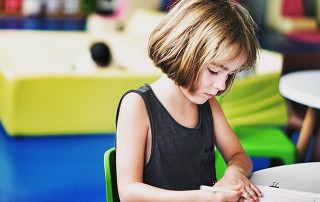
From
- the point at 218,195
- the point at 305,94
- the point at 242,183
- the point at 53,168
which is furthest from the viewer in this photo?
the point at 53,168

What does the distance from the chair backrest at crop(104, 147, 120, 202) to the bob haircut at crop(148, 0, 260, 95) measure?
0.29m

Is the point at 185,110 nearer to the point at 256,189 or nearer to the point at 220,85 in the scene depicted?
the point at 220,85

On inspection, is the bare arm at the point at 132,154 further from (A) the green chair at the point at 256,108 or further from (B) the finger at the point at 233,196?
(A) the green chair at the point at 256,108

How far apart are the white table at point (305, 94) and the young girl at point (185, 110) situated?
39.9 inches

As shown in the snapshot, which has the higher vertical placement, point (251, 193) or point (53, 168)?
point (251, 193)

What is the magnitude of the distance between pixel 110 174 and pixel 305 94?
1313 mm

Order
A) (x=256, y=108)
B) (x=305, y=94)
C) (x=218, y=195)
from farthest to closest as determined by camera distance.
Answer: (x=256, y=108), (x=305, y=94), (x=218, y=195)

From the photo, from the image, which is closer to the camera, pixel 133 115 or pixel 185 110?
pixel 133 115

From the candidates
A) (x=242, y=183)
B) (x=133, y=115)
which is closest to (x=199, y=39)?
(x=133, y=115)

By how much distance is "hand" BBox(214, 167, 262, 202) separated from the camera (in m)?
1.52

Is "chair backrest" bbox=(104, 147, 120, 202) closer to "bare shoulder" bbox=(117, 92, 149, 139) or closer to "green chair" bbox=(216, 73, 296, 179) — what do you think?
"bare shoulder" bbox=(117, 92, 149, 139)

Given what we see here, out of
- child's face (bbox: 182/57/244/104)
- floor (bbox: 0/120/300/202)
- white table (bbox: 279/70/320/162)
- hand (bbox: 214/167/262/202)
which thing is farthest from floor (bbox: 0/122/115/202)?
child's face (bbox: 182/57/244/104)

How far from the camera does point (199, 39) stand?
1540mm

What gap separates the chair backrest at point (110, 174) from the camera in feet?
Answer: 5.64
